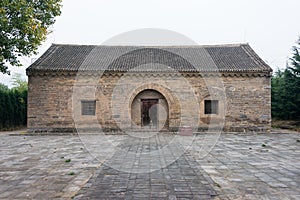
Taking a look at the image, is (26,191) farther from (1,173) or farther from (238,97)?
(238,97)

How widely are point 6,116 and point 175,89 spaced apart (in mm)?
12780

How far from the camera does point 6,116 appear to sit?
61.2 feet

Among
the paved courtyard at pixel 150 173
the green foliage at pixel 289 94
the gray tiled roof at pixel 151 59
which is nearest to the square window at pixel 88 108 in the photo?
the gray tiled roof at pixel 151 59

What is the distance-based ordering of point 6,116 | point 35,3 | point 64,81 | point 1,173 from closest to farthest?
1. point 1,173
2. point 35,3
3. point 64,81
4. point 6,116

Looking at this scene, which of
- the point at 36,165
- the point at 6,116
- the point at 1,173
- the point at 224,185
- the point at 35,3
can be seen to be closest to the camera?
the point at 224,185

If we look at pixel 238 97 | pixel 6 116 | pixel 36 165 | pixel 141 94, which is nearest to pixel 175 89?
pixel 141 94

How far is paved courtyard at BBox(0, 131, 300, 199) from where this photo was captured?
490 cm

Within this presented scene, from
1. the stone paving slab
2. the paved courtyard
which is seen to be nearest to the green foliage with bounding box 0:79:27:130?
the paved courtyard

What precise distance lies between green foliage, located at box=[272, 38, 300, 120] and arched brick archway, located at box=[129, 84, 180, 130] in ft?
30.5

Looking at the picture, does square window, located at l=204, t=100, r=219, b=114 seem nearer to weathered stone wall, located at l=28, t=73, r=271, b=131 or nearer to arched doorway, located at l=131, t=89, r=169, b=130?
weathered stone wall, located at l=28, t=73, r=271, b=131

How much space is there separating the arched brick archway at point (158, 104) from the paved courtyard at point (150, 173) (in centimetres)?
628

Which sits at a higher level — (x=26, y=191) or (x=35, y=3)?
(x=35, y=3)

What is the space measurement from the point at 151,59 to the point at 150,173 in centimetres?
1194

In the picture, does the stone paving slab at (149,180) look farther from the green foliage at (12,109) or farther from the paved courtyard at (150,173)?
the green foliage at (12,109)
